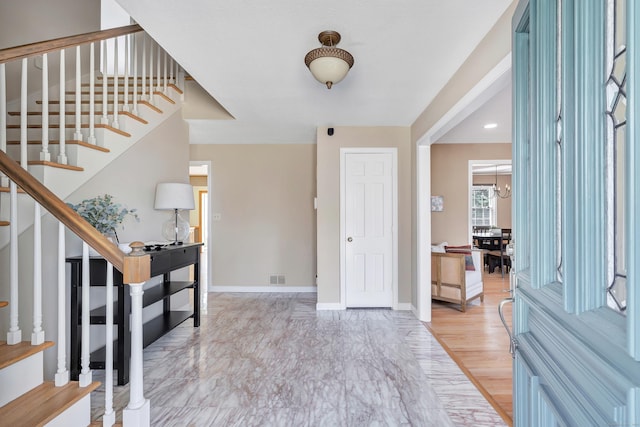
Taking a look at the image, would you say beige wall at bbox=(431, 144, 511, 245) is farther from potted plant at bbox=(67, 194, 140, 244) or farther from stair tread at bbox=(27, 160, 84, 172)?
stair tread at bbox=(27, 160, 84, 172)

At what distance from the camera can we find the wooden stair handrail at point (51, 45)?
5.82ft

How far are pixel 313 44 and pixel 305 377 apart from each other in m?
2.48

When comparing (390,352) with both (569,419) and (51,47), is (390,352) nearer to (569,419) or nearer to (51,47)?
(569,419)

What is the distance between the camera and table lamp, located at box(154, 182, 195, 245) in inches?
123

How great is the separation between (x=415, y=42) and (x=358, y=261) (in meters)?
2.68

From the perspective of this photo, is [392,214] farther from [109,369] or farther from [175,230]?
[109,369]

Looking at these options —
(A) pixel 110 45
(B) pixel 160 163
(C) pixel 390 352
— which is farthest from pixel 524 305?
(A) pixel 110 45

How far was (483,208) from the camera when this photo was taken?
9688 millimetres

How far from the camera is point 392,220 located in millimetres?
4027

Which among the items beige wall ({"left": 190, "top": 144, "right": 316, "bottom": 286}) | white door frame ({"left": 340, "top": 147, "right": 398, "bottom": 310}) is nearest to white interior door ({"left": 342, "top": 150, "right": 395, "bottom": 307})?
white door frame ({"left": 340, "top": 147, "right": 398, "bottom": 310})

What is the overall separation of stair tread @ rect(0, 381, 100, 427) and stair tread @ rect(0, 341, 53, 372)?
0.67 ft

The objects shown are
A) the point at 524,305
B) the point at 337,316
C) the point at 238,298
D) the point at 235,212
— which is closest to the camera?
the point at 524,305

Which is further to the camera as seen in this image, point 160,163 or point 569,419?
point 160,163

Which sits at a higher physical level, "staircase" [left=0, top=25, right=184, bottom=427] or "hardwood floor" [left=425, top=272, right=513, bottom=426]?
"staircase" [left=0, top=25, right=184, bottom=427]
